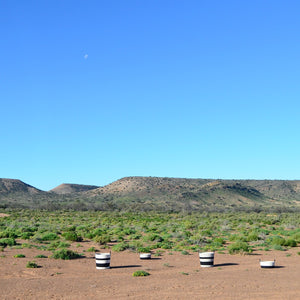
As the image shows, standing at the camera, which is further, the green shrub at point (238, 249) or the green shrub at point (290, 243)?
the green shrub at point (290, 243)

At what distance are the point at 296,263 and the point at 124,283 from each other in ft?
36.6

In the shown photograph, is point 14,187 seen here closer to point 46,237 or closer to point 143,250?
point 46,237

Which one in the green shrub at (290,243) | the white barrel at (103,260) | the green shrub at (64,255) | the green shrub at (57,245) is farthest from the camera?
the green shrub at (290,243)

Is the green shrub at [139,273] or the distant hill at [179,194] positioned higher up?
the distant hill at [179,194]

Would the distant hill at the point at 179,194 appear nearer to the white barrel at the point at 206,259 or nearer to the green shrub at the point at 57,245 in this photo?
the green shrub at the point at 57,245

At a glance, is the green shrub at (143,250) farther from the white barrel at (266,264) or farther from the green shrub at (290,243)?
the green shrub at (290,243)

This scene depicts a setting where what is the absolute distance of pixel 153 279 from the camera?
18.3 meters

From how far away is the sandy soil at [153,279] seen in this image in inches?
600

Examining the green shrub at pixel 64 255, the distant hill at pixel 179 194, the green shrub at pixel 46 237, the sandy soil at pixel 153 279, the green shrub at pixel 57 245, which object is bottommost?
the sandy soil at pixel 153 279

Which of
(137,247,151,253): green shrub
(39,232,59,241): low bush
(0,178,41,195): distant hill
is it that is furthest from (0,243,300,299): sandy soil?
(0,178,41,195): distant hill

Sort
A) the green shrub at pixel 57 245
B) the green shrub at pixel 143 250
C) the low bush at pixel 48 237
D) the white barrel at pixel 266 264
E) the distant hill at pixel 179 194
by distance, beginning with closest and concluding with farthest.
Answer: the white barrel at pixel 266 264 → the green shrub at pixel 143 250 → the green shrub at pixel 57 245 → the low bush at pixel 48 237 → the distant hill at pixel 179 194

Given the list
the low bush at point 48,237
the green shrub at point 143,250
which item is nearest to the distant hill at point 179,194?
the low bush at point 48,237

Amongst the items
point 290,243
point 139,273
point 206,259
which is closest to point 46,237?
point 139,273

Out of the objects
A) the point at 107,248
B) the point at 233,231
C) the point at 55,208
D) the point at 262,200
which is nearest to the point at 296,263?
the point at 107,248
